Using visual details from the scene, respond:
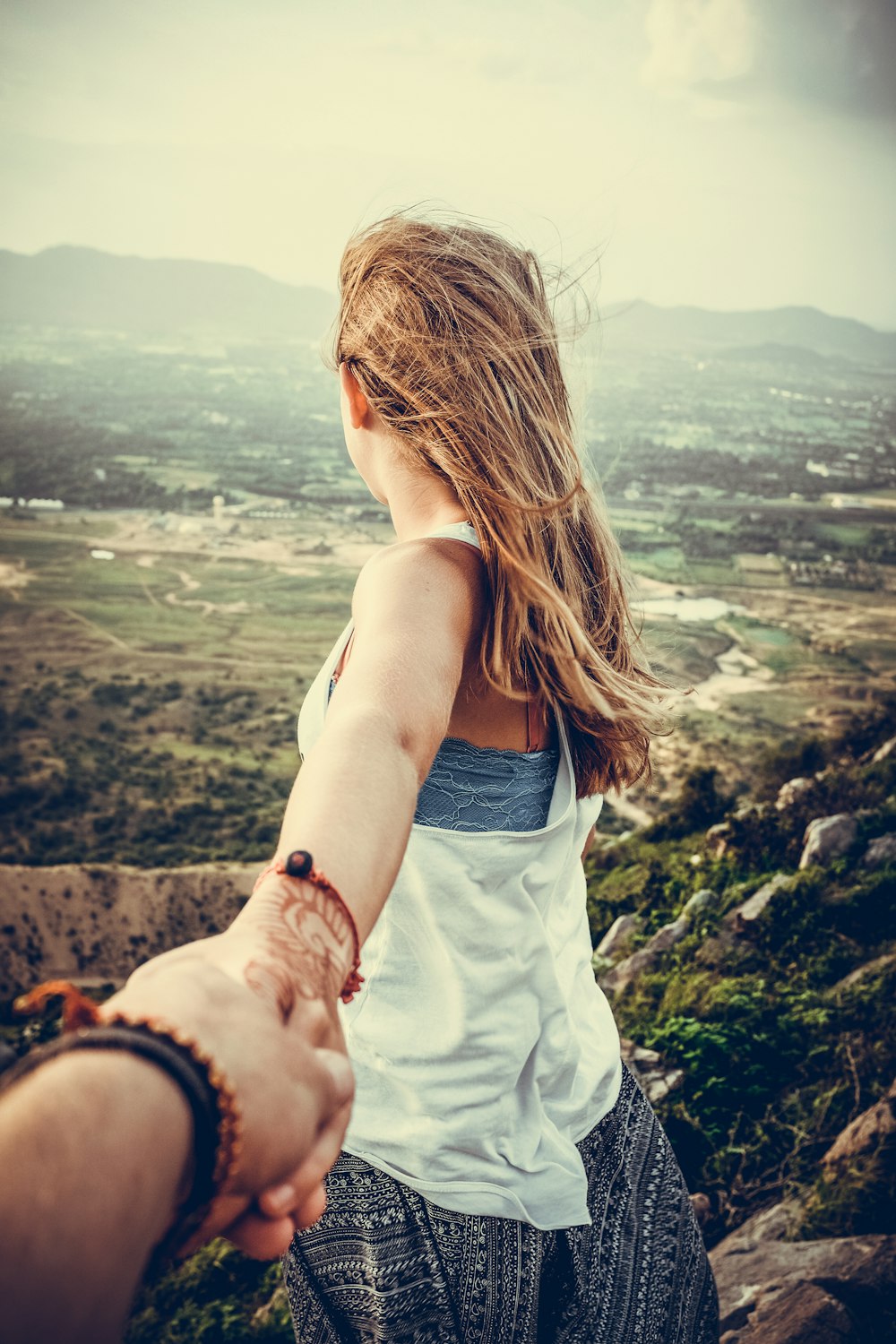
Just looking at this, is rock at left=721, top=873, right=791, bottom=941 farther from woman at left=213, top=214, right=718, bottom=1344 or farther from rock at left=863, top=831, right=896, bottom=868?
woman at left=213, top=214, right=718, bottom=1344

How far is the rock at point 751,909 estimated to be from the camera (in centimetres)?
470

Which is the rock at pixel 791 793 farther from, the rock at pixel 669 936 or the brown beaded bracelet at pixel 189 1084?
the brown beaded bracelet at pixel 189 1084

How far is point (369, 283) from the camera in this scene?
1503 millimetres

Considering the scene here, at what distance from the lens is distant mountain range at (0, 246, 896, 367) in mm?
70750

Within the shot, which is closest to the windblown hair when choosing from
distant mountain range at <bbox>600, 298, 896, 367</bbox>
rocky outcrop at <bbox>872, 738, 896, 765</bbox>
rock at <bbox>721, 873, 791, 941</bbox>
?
rock at <bbox>721, 873, 791, 941</bbox>

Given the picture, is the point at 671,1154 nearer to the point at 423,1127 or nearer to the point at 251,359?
the point at 423,1127

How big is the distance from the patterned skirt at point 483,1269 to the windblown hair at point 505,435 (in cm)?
73

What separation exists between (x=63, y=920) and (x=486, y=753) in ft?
63.6

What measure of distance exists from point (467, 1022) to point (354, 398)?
106 cm

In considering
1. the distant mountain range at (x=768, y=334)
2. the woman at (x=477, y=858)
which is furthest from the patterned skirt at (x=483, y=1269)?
the distant mountain range at (x=768, y=334)

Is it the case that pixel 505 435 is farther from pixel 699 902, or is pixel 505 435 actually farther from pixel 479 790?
pixel 699 902

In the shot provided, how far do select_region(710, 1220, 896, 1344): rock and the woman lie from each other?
1.10 m

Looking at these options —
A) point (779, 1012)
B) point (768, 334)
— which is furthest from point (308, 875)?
point (768, 334)

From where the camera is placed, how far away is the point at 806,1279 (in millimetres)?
2432
